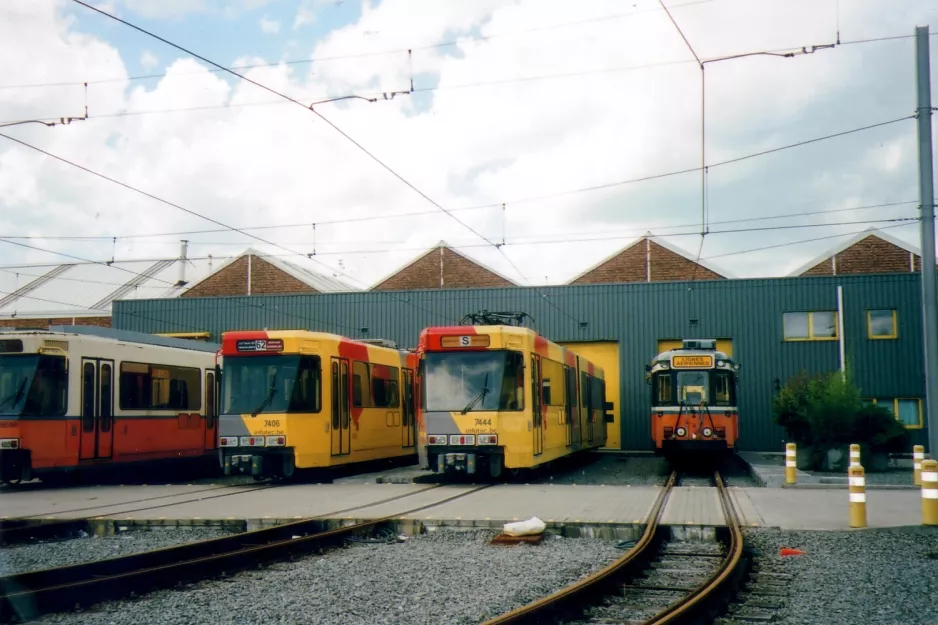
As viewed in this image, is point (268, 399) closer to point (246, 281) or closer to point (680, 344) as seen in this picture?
point (680, 344)

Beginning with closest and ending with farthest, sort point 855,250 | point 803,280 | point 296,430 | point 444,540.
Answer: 1. point 444,540
2. point 296,430
3. point 803,280
4. point 855,250

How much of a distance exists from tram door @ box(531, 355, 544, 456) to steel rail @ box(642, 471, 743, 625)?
22.5ft

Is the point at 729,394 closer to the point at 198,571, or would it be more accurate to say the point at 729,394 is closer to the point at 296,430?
the point at 296,430

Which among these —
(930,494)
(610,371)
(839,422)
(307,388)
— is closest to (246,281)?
(610,371)

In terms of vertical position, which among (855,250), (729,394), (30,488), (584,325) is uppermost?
(855,250)

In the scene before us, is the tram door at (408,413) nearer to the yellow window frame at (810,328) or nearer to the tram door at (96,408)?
the tram door at (96,408)

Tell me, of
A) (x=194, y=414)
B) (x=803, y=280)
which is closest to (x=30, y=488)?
(x=194, y=414)

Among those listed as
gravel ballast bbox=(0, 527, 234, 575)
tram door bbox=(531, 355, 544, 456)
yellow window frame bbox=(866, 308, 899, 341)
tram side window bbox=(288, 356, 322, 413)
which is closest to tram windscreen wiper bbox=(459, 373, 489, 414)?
tram door bbox=(531, 355, 544, 456)

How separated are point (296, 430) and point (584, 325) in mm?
17310

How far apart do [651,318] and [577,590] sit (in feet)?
86.2

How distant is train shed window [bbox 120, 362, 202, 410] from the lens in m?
19.8

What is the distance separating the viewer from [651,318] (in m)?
33.1

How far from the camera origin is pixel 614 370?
1329 inches

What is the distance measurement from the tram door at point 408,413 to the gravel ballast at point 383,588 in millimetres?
13080
